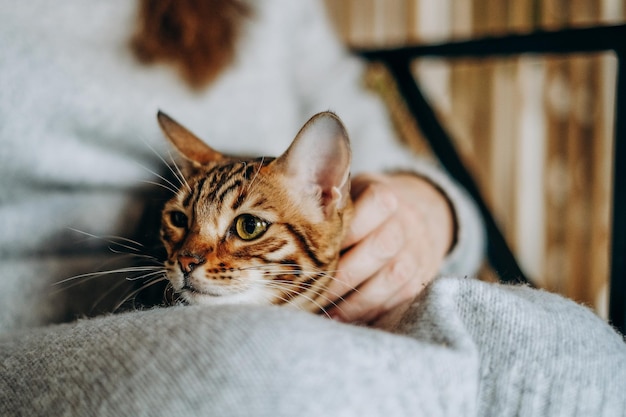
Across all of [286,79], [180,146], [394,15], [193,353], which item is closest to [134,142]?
[180,146]

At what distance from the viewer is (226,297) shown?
0.58 meters

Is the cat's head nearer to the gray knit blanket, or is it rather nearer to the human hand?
the human hand

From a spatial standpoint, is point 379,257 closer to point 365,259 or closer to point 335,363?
point 365,259

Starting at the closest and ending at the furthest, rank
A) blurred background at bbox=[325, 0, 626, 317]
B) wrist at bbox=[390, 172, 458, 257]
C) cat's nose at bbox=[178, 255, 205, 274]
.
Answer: cat's nose at bbox=[178, 255, 205, 274]
wrist at bbox=[390, 172, 458, 257]
blurred background at bbox=[325, 0, 626, 317]

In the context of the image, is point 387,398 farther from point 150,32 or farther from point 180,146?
point 150,32

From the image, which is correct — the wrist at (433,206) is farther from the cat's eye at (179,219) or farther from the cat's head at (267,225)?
the cat's eye at (179,219)

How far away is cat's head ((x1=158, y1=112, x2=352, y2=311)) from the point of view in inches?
22.9

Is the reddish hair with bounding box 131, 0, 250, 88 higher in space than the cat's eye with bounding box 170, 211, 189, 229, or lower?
higher

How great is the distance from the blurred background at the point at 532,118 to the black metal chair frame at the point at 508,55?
0.40 metres

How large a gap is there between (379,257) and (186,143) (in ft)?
1.03

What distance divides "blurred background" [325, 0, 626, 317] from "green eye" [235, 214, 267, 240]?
0.86 m

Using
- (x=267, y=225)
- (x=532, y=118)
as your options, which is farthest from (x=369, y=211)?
(x=532, y=118)

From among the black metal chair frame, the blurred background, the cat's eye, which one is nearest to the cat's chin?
the cat's eye

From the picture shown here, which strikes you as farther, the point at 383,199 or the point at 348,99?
the point at 348,99
